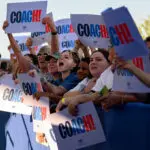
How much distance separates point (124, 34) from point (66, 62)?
2.08m

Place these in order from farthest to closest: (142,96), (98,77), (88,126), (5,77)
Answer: (5,77) → (98,77) → (88,126) → (142,96)

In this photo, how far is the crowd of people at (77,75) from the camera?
400cm

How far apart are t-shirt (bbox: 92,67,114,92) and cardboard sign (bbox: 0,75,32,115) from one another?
63.6 inches

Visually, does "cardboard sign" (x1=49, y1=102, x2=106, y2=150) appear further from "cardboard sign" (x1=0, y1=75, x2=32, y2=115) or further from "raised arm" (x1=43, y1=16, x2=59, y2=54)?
"raised arm" (x1=43, y1=16, x2=59, y2=54)

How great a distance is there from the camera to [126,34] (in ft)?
12.3

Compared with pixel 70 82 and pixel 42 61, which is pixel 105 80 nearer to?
pixel 70 82

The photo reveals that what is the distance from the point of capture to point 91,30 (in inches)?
200

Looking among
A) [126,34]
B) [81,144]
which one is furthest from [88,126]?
[126,34]

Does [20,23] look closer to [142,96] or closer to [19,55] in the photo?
[19,55]

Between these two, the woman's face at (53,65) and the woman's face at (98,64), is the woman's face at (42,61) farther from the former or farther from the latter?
the woman's face at (98,64)

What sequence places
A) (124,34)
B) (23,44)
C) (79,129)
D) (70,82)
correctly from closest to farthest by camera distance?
(124,34)
(79,129)
(70,82)
(23,44)

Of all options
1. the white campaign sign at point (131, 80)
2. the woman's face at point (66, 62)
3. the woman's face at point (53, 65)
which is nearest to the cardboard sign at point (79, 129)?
the white campaign sign at point (131, 80)

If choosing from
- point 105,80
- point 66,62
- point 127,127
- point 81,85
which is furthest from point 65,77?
point 127,127

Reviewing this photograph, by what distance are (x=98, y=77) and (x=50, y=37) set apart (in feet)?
7.16
